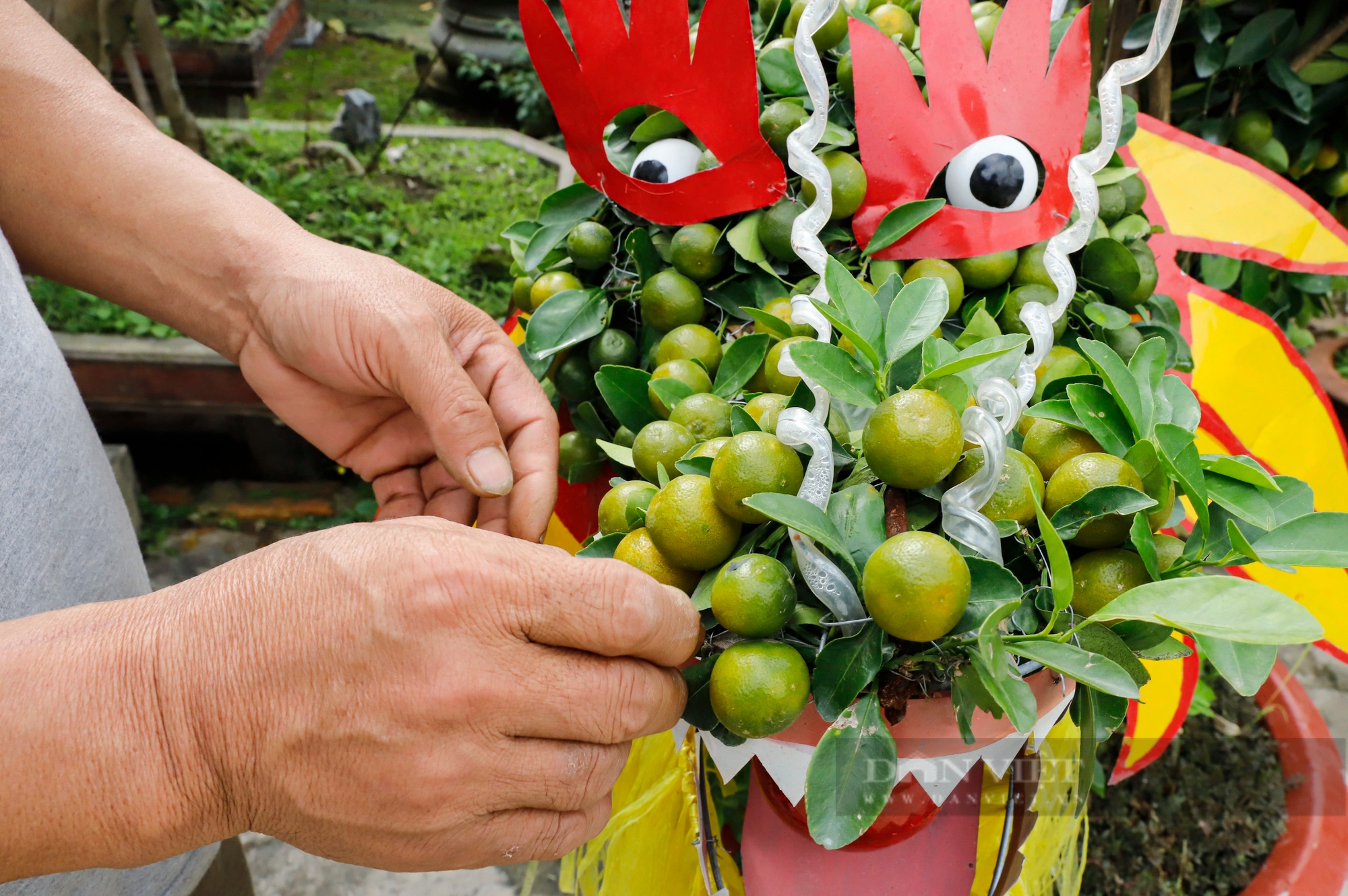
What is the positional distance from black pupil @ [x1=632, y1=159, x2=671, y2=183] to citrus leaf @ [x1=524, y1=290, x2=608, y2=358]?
0.39 ft

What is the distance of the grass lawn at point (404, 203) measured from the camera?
107 inches

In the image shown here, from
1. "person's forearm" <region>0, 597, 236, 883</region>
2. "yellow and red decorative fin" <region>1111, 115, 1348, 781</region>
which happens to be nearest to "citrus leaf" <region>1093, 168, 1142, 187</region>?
"yellow and red decorative fin" <region>1111, 115, 1348, 781</region>

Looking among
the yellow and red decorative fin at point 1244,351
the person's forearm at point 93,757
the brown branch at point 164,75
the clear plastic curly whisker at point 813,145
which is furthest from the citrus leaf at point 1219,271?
the brown branch at point 164,75

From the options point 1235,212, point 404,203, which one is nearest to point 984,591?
point 1235,212

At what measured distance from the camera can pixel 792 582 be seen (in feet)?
1.89

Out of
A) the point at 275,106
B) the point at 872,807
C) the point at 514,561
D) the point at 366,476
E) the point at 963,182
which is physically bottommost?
the point at 275,106

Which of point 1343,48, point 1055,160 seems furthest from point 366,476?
point 1343,48

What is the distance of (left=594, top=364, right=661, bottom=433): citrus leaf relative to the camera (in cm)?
76

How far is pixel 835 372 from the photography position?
57 cm

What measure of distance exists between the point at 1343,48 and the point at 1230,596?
147 cm

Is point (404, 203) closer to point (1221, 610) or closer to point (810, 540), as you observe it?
point (810, 540)

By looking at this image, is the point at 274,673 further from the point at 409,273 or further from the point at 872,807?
the point at 409,273

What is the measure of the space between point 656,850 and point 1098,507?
19.6 inches

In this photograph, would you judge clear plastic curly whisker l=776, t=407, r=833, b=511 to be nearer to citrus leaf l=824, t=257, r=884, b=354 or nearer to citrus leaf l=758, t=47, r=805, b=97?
citrus leaf l=824, t=257, r=884, b=354
